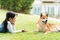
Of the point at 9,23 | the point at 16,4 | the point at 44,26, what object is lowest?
the point at 44,26

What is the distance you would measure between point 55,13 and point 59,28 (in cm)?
684

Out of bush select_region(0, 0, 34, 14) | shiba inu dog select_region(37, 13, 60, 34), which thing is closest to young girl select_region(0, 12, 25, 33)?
shiba inu dog select_region(37, 13, 60, 34)

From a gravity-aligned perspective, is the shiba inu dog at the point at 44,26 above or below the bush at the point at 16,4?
below

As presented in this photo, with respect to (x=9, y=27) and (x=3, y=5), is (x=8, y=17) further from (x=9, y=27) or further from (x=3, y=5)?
(x=3, y=5)

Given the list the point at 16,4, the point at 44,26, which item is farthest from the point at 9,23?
the point at 16,4

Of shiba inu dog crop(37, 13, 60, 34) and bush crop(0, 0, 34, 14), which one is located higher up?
bush crop(0, 0, 34, 14)

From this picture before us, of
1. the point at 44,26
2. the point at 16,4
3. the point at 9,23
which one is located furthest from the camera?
the point at 16,4

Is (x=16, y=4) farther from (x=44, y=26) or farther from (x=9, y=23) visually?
(x=9, y=23)

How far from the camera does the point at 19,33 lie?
671 cm

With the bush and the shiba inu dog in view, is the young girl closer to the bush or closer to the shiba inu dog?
the shiba inu dog

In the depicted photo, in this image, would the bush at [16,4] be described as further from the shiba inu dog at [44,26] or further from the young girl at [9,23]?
the young girl at [9,23]

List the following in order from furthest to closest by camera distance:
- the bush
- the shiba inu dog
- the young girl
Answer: the bush, the shiba inu dog, the young girl

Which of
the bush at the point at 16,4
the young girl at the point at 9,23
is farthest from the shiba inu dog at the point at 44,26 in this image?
the bush at the point at 16,4

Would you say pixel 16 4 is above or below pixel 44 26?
above
